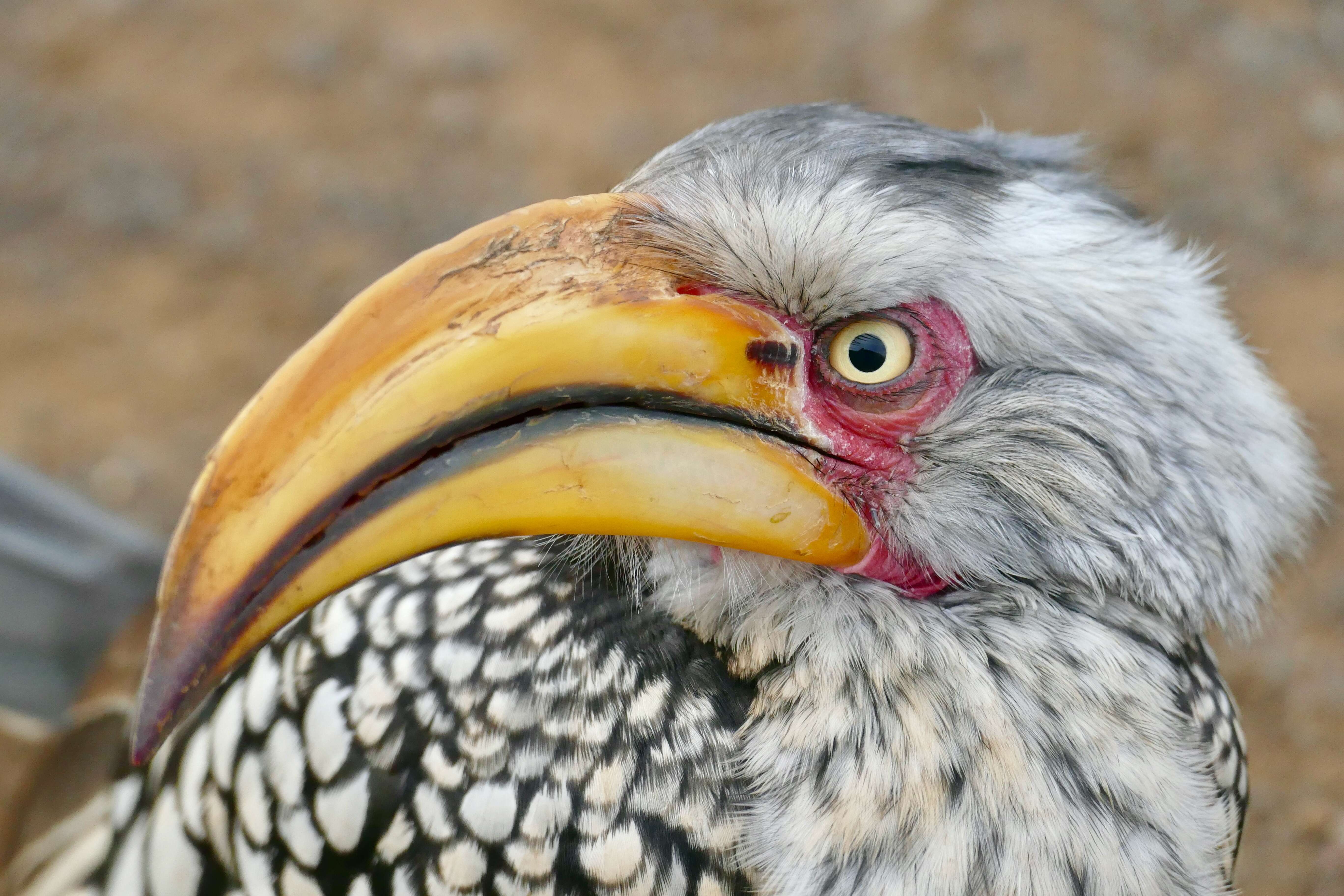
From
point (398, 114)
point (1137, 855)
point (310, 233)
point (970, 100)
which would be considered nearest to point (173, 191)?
point (310, 233)

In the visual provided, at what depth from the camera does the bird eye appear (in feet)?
4.49

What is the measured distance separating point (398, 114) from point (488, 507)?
3.63 meters

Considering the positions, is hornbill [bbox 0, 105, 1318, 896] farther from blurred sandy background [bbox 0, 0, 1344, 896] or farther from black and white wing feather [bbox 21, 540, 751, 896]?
blurred sandy background [bbox 0, 0, 1344, 896]

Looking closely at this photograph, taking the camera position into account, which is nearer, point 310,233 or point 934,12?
point 310,233

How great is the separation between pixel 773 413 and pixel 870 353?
0.14m

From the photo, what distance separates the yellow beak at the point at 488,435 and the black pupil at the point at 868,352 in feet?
0.22

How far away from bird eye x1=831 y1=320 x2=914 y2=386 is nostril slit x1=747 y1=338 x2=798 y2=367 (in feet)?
0.17

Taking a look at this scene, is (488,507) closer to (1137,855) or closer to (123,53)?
(1137,855)

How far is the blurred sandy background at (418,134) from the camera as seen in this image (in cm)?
395

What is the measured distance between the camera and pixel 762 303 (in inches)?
53.6

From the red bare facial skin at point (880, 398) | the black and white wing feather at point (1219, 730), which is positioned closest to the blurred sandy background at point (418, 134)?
the black and white wing feather at point (1219, 730)

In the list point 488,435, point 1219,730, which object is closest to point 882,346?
Result: point 488,435

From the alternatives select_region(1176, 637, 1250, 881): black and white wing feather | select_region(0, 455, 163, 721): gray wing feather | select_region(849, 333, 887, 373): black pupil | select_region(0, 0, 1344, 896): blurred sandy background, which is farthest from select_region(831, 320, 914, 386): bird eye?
select_region(0, 0, 1344, 896): blurred sandy background

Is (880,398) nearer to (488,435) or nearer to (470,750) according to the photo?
(488,435)
